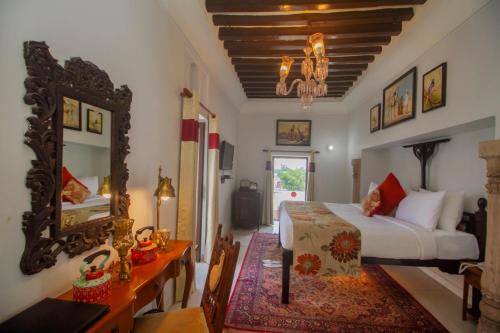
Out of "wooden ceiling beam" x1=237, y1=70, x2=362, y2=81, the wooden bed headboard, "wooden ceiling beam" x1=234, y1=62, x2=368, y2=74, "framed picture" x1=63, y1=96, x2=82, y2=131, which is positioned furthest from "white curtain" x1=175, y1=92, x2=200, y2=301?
the wooden bed headboard

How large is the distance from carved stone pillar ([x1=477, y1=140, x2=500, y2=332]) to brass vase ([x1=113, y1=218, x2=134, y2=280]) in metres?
2.28

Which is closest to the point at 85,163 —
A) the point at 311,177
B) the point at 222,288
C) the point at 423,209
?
the point at 222,288

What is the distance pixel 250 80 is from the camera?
4.44 m

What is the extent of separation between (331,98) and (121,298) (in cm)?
539

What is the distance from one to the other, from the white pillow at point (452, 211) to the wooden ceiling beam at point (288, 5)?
6.45ft

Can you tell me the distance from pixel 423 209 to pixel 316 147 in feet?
11.3

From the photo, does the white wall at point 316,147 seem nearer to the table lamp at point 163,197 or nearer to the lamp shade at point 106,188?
the table lamp at point 163,197

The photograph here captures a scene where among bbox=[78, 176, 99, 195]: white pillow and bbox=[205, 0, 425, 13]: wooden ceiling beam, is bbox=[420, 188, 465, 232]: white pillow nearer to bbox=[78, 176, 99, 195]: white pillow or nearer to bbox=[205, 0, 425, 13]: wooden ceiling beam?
bbox=[205, 0, 425, 13]: wooden ceiling beam

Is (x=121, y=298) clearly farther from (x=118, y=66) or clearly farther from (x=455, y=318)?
(x=455, y=318)

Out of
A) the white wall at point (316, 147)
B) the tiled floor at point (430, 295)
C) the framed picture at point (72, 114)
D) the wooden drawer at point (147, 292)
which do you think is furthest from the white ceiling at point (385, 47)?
the tiled floor at point (430, 295)

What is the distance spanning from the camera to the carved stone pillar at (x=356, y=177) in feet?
15.9

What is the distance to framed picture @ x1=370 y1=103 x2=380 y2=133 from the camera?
13.1 ft

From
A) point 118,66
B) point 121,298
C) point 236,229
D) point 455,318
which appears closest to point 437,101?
point 455,318

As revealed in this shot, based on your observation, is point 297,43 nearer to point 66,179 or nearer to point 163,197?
point 163,197
